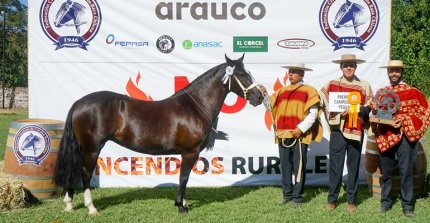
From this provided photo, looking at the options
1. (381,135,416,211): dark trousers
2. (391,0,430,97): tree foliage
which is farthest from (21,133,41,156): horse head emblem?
(391,0,430,97): tree foliage

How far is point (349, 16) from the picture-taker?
6473mm

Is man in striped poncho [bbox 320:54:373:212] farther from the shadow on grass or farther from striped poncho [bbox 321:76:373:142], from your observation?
the shadow on grass

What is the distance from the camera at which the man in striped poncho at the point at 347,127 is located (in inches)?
199

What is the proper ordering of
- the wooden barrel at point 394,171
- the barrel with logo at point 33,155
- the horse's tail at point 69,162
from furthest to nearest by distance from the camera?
the wooden barrel at point 394,171, the barrel with logo at point 33,155, the horse's tail at point 69,162

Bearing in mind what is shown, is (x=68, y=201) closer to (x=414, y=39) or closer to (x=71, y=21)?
(x=71, y=21)

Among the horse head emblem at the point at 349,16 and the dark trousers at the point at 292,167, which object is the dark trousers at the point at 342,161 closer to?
the dark trousers at the point at 292,167

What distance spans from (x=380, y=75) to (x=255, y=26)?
1997 millimetres

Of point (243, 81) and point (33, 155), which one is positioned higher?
point (243, 81)

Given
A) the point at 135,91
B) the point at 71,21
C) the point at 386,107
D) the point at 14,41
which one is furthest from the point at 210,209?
the point at 14,41

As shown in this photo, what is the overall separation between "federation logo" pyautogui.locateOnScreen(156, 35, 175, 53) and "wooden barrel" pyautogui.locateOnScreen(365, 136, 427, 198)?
3086 millimetres

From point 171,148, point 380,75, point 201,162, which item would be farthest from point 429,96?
point 171,148

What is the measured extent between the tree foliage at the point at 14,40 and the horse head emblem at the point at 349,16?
27709 millimetres

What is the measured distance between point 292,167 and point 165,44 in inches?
102

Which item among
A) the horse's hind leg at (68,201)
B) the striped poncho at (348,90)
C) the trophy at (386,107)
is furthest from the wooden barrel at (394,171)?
the horse's hind leg at (68,201)
